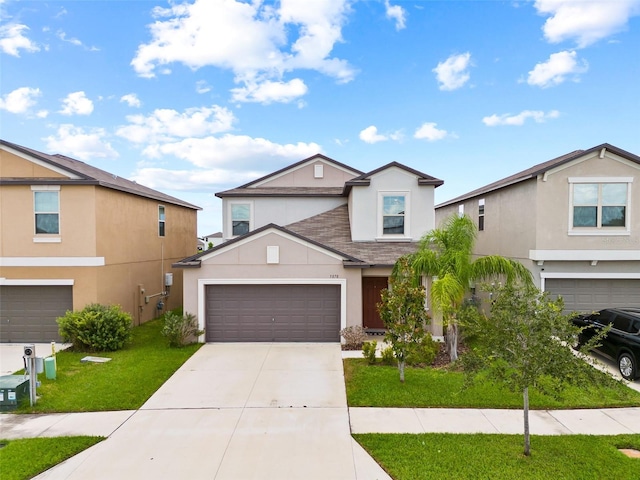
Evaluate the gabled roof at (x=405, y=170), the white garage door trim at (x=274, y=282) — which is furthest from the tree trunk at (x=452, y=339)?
the gabled roof at (x=405, y=170)

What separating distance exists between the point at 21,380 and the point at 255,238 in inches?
284

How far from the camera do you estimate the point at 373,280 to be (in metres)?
13.6

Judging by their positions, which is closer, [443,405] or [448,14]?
[443,405]

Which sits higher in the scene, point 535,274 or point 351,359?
point 535,274

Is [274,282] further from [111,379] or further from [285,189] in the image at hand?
[285,189]

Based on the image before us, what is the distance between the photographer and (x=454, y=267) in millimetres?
10500

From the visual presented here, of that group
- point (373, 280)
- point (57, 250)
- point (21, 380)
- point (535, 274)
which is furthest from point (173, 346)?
point (535, 274)

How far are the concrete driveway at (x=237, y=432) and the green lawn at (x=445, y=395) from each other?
0.63 metres

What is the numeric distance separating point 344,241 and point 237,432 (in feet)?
30.8

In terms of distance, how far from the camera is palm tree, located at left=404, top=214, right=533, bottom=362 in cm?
995

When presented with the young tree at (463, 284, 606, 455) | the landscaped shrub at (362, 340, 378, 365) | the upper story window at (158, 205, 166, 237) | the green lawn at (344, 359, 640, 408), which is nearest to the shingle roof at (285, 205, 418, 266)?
the landscaped shrub at (362, 340, 378, 365)

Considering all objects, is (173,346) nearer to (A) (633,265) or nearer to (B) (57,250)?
(B) (57,250)

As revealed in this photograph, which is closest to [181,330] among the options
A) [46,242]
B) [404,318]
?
[46,242]

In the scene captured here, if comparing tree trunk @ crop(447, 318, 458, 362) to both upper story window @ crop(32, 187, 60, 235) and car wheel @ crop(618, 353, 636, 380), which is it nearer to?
car wheel @ crop(618, 353, 636, 380)
